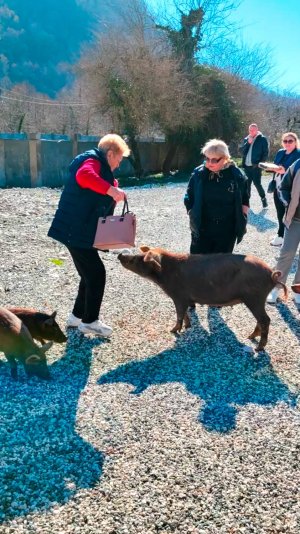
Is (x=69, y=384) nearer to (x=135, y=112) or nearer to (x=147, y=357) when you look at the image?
(x=147, y=357)

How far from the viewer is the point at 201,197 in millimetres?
6082

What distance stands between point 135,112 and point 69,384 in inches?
974

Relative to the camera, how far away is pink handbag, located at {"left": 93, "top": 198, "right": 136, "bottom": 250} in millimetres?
4969

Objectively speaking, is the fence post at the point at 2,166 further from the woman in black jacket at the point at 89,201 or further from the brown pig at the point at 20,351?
the brown pig at the point at 20,351

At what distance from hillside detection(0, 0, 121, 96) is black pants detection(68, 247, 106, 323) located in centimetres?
6724

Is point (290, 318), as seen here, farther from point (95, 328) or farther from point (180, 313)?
point (95, 328)

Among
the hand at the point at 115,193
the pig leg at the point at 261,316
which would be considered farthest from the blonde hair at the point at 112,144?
the pig leg at the point at 261,316

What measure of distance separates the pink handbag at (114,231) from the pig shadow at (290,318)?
9.08 ft

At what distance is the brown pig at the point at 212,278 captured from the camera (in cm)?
550

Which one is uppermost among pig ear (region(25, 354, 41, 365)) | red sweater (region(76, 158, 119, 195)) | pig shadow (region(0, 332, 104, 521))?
red sweater (region(76, 158, 119, 195))

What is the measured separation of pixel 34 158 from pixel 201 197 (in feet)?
56.2

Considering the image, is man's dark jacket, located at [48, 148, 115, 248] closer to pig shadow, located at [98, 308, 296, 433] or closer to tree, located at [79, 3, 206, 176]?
pig shadow, located at [98, 308, 296, 433]

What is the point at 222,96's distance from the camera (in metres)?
31.5

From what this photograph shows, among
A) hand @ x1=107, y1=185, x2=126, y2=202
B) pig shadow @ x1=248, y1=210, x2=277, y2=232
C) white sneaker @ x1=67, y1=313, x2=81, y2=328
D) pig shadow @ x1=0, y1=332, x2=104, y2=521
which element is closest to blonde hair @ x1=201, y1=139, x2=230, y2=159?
hand @ x1=107, y1=185, x2=126, y2=202
